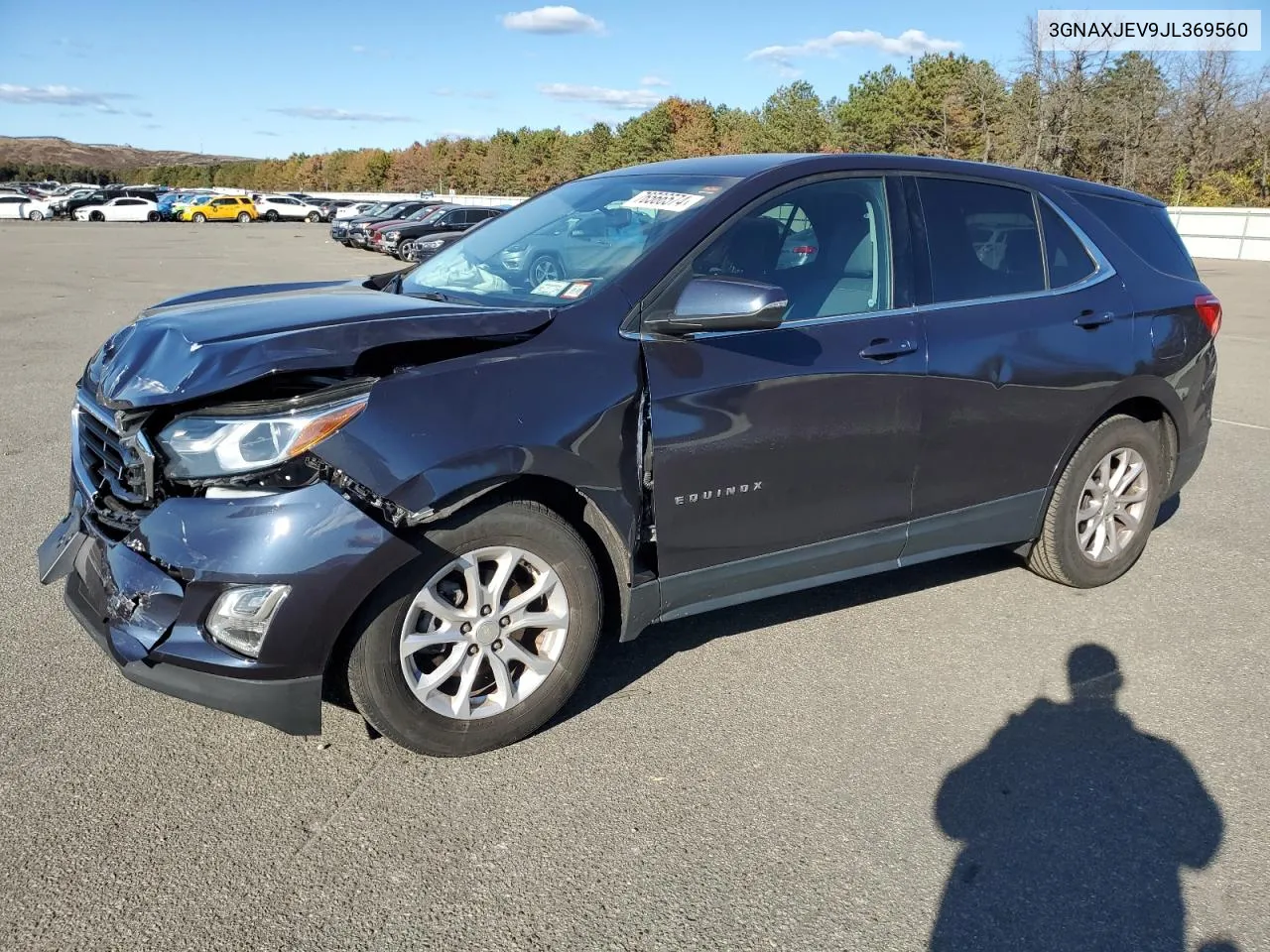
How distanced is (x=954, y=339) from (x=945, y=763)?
162cm

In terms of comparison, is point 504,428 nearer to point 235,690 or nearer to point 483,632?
point 483,632

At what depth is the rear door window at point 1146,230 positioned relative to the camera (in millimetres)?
4781

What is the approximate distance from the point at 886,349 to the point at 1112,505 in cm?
177

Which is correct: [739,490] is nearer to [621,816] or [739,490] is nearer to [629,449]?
[629,449]

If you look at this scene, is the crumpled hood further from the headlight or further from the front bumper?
the front bumper

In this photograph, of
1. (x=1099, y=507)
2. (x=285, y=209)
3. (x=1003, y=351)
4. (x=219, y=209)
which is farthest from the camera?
(x=285, y=209)

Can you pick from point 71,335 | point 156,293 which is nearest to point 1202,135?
point 156,293

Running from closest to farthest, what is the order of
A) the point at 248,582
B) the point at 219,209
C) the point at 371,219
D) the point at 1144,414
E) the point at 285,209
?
the point at 248,582, the point at 1144,414, the point at 371,219, the point at 219,209, the point at 285,209

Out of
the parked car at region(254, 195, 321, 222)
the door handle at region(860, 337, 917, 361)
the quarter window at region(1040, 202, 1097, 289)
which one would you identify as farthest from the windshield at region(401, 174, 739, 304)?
the parked car at region(254, 195, 321, 222)

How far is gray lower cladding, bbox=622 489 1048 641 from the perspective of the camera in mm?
3484

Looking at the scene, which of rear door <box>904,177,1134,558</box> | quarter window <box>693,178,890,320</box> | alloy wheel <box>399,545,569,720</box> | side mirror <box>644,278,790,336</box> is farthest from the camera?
rear door <box>904,177,1134,558</box>

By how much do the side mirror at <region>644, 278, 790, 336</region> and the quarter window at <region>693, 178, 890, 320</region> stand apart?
0.32m

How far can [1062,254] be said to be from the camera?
14.8ft

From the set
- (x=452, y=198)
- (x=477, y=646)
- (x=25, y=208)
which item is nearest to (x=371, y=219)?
(x=452, y=198)
